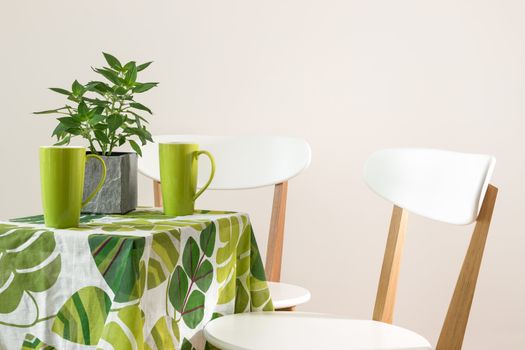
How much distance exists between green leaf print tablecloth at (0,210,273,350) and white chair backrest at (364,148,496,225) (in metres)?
0.58

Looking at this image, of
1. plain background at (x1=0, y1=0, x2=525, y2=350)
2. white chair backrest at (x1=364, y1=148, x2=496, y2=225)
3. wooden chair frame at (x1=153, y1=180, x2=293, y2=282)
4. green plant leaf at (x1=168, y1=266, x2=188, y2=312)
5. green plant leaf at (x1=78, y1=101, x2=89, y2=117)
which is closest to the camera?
green plant leaf at (x1=168, y1=266, x2=188, y2=312)

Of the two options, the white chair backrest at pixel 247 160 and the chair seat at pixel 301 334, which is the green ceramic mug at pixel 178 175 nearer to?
the chair seat at pixel 301 334

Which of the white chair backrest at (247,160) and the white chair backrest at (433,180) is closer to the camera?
the white chair backrest at (433,180)

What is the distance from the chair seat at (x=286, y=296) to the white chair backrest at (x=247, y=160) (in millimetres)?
333

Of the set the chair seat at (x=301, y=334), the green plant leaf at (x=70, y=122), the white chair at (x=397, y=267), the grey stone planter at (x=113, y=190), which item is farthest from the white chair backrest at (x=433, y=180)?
the green plant leaf at (x=70, y=122)

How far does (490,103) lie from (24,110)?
1776 millimetres

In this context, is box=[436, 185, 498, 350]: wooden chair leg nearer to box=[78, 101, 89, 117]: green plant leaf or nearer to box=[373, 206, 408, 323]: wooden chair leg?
box=[373, 206, 408, 323]: wooden chair leg

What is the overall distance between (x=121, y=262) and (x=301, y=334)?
479 mm

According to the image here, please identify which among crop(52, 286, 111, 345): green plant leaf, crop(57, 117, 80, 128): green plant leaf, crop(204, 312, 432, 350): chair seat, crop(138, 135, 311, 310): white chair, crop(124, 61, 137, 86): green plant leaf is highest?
crop(124, 61, 137, 86): green plant leaf

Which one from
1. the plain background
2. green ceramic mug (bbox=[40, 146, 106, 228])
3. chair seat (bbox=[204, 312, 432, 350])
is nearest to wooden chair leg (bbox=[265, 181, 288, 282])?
chair seat (bbox=[204, 312, 432, 350])

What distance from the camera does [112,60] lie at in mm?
1251

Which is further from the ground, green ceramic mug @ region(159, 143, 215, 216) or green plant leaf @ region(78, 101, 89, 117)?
green plant leaf @ region(78, 101, 89, 117)

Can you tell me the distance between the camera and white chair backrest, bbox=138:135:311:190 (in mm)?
1968

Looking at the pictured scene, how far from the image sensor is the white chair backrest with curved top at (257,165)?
1915mm
